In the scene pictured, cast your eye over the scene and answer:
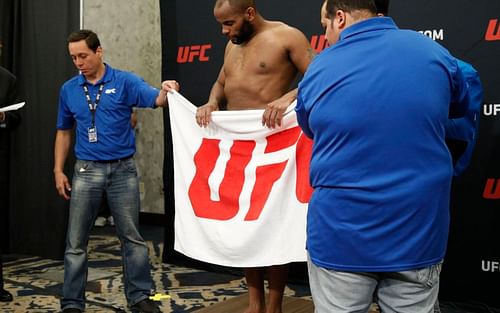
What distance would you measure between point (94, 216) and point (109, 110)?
1.99 ft

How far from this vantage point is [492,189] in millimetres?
3545

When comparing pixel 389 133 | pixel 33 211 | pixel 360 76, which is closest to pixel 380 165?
pixel 389 133

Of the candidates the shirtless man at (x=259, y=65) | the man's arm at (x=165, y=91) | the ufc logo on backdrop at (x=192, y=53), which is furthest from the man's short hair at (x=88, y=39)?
the ufc logo on backdrop at (x=192, y=53)

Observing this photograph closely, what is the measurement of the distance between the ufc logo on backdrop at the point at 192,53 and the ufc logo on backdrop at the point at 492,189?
86.6 inches

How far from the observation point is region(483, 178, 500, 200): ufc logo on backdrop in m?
3.53

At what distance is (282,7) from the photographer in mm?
4207

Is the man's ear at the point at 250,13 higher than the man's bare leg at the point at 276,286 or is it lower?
higher

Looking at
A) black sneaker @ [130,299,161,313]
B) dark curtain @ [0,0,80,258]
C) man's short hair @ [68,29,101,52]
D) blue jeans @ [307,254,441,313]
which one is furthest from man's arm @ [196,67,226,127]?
dark curtain @ [0,0,80,258]

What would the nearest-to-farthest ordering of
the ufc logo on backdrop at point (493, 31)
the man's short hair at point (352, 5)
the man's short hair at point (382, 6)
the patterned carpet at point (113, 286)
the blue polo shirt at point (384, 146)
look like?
the blue polo shirt at point (384, 146) → the man's short hair at point (352, 5) → the man's short hair at point (382, 6) → the ufc logo on backdrop at point (493, 31) → the patterned carpet at point (113, 286)

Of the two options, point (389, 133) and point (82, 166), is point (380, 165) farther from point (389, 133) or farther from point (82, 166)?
point (82, 166)

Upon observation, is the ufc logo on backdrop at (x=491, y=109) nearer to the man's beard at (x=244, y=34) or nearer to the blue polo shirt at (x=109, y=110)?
the man's beard at (x=244, y=34)

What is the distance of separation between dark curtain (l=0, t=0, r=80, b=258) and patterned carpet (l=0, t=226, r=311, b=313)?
25 centimetres

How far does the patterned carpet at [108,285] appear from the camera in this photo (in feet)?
12.3

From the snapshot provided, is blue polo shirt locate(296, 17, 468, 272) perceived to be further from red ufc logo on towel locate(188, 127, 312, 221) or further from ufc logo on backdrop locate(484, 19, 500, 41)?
ufc logo on backdrop locate(484, 19, 500, 41)
